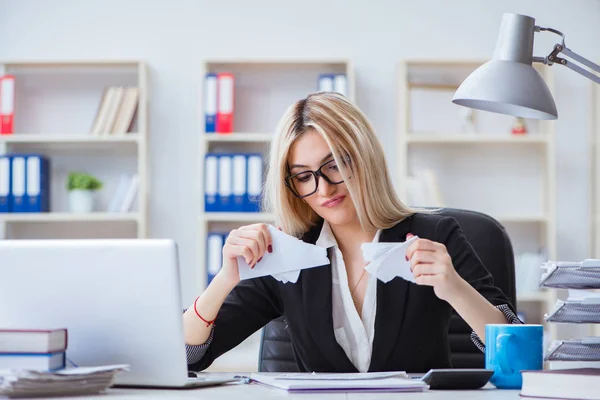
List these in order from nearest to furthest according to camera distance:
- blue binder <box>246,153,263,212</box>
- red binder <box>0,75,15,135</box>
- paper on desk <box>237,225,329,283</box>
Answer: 1. paper on desk <box>237,225,329,283</box>
2. blue binder <box>246,153,263,212</box>
3. red binder <box>0,75,15,135</box>

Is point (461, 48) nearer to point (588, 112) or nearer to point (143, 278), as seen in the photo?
point (588, 112)

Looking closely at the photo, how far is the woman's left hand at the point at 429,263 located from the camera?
1.54 meters

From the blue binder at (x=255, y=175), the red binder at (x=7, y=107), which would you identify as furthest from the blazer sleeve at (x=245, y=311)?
the red binder at (x=7, y=107)

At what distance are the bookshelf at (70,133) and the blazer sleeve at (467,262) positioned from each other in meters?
2.33

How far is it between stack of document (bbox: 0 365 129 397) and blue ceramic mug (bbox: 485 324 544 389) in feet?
1.89

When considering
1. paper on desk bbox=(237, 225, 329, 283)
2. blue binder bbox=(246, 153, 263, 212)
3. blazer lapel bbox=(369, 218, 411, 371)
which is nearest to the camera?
paper on desk bbox=(237, 225, 329, 283)

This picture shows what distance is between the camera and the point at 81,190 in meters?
3.91

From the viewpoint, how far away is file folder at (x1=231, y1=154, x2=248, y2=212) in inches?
149

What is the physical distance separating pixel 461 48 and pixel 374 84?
458mm

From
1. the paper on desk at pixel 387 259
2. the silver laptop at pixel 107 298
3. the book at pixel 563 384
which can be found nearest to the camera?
the book at pixel 563 384

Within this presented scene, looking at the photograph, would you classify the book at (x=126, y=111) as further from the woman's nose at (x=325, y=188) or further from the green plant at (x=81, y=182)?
the woman's nose at (x=325, y=188)

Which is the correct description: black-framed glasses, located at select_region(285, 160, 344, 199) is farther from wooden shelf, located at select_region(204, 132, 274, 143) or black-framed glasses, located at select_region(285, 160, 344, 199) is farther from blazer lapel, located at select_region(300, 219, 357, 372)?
wooden shelf, located at select_region(204, 132, 274, 143)

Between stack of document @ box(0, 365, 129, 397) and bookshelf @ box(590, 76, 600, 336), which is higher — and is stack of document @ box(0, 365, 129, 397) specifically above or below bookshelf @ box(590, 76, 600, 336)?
below

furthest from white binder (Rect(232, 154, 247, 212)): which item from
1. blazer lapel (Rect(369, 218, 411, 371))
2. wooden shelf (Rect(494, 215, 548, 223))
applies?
blazer lapel (Rect(369, 218, 411, 371))
